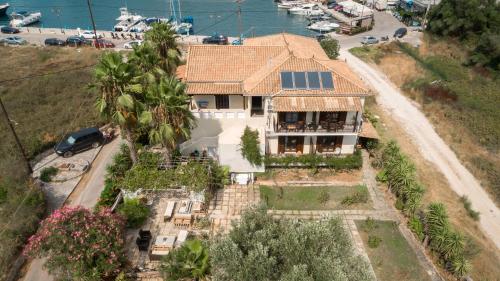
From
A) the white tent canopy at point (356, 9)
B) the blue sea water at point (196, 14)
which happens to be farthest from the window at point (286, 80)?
the white tent canopy at point (356, 9)

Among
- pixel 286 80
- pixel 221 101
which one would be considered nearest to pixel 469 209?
pixel 286 80

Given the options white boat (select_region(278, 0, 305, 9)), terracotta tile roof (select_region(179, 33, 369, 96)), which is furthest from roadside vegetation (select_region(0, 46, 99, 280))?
white boat (select_region(278, 0, 305, 9))

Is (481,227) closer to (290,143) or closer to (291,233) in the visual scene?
(290,143)

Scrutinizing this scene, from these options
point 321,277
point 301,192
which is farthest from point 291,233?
point 301,192

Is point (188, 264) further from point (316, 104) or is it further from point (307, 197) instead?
point (316, 104)

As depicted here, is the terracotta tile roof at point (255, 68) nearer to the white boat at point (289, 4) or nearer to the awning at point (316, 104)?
the awning at point (316, 104)

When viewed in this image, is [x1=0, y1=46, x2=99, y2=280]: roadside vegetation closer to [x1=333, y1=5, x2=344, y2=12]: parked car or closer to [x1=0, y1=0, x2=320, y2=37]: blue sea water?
[x1=0, y1=0, x2=320, y2=37]: blue sea water

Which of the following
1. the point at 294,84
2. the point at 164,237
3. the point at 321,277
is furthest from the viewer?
the point at 294,84
